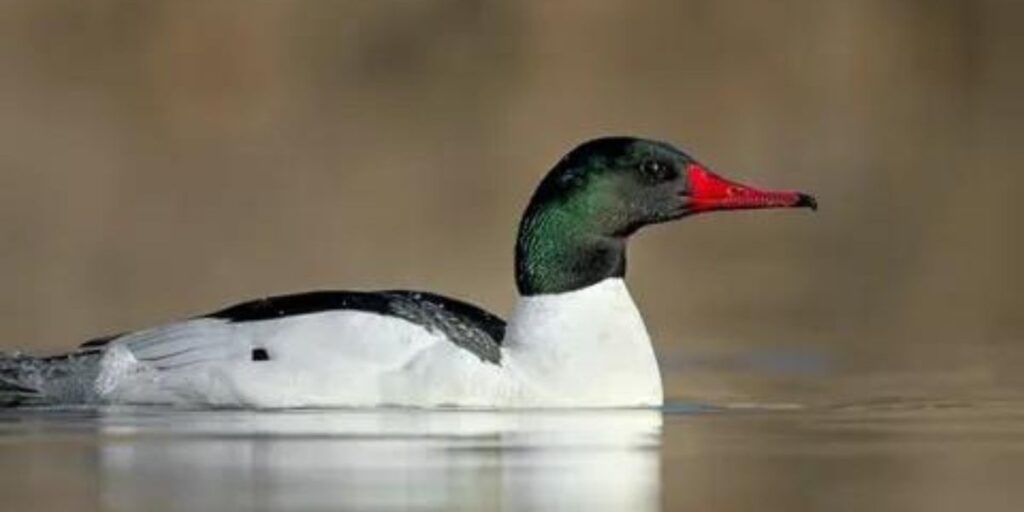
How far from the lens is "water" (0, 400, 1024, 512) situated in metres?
12.3

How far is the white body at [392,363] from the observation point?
584 inches

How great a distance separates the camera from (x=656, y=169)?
15.4 metres

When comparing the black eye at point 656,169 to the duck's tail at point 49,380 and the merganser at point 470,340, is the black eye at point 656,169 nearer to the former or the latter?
the merganser at point 470,340

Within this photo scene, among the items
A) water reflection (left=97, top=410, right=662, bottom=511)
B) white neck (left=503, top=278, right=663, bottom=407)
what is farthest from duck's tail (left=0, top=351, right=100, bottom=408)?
white neck (left=503, top=278, right=663, bottom=407)

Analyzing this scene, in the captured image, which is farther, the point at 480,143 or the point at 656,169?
the point at 480,143

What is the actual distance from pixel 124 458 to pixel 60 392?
81.4 inches

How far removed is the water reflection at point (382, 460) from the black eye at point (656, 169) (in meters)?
0.96

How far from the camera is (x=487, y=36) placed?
24531mm

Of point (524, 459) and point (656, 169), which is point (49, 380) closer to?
point (656, 169)

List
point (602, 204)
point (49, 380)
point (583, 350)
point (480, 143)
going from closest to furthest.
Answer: point (583, 350) < point (602, 204) < point (49, 380) < point (480, 143)

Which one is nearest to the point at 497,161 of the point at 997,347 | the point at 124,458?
the point at 997,347

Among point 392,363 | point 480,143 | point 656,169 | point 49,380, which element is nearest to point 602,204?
point 656,169

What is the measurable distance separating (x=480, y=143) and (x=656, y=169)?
8.28 metres

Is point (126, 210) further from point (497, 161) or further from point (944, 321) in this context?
point (944, 321)
